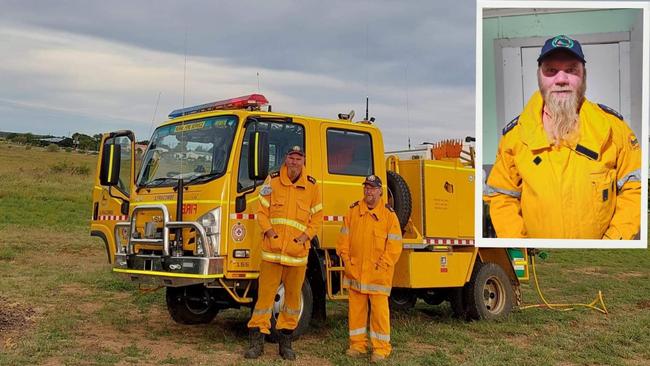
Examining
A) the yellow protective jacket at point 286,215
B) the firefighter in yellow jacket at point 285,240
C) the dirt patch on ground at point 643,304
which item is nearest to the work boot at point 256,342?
the firefighter in yellow jacket at point 285,240

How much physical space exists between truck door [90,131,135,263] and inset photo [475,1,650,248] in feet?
13.3

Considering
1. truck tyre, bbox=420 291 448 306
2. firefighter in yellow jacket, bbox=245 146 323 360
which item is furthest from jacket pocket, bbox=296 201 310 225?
truck tyre, bbox=420 291 448 306

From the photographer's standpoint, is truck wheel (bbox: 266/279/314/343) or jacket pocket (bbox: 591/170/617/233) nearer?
truck wheel (bbox: 266/279/314/343)

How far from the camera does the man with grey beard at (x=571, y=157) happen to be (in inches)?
298

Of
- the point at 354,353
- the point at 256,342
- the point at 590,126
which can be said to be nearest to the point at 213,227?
the point at 256,342

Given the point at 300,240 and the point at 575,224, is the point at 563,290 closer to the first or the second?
the point at 575,224

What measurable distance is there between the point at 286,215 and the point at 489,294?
4382 mm

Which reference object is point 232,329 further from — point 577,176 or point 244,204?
point 577,176

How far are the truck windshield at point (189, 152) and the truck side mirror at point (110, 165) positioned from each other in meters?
0.32

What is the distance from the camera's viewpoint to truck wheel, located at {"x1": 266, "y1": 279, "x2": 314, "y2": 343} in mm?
7383

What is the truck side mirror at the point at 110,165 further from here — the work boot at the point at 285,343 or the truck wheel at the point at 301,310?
the work boot at the point at 285,343

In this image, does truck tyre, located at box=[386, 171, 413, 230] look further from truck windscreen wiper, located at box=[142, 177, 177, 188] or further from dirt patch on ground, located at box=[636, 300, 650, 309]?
dirt patch on ground, located at box=[636, 300, 650, 309]

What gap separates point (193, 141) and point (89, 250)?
35.9ft

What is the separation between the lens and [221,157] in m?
7.21
